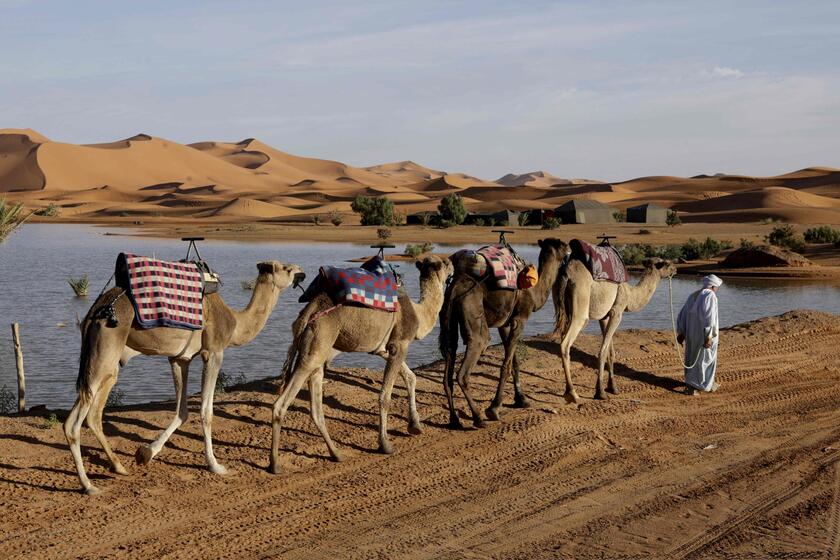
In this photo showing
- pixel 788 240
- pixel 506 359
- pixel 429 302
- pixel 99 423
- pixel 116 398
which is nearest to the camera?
pixel 99 423

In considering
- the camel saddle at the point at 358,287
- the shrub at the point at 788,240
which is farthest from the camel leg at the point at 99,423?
the shrub at the point at 788,240

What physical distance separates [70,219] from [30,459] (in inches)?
3522

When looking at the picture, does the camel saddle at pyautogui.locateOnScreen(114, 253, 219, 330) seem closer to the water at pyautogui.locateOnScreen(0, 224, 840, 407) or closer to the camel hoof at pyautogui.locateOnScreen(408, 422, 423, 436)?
the camel hoof at pyautogui.locateOnScreen(408, 422, 423, 436)

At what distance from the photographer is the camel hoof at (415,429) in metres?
10.3

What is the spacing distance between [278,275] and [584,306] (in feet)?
14.8

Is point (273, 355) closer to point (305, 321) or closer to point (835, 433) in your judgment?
point (305, 321)

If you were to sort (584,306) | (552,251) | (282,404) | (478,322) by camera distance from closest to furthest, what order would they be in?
(282,404) < (478,322) < (552,251) < (584,306)

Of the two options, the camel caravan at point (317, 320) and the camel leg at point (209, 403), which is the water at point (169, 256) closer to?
the camel caravan at point (317, 320)

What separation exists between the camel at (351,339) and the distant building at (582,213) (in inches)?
2315

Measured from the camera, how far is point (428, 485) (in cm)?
859

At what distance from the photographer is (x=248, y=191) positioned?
140 m

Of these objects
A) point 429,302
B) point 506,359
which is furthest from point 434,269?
point 506,359

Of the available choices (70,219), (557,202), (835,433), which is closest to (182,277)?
(835,433)

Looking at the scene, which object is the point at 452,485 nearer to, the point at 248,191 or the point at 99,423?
the point at 99,423
